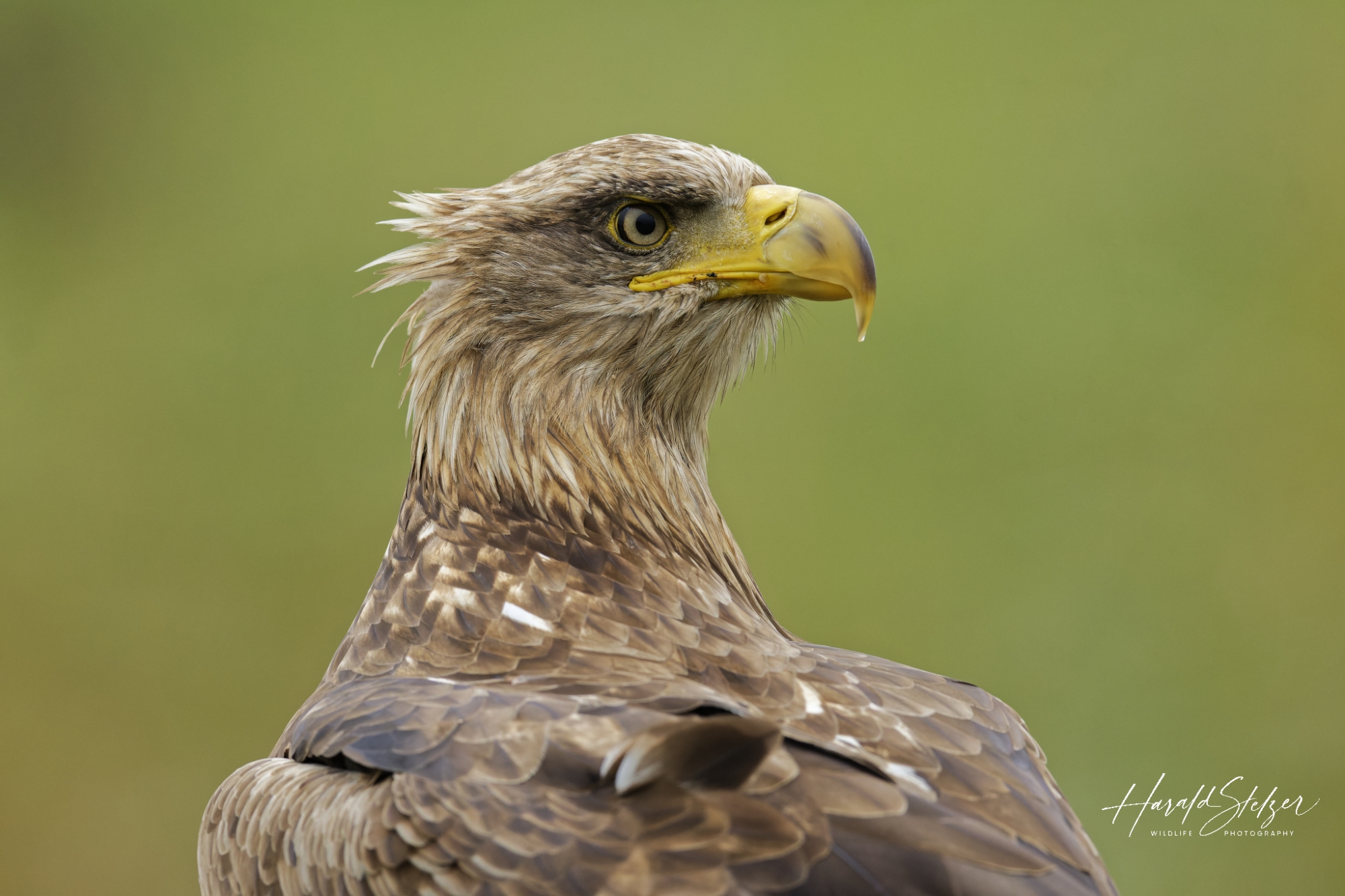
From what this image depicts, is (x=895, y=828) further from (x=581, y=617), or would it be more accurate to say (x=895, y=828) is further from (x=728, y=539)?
(x=728, y=539)

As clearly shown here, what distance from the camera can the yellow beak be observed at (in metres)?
3.03

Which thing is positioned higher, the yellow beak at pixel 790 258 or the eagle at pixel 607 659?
the yellow beak at pixel 790 258

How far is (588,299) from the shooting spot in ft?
10.3

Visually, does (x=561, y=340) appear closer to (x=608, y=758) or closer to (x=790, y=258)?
(x=790, y=258)

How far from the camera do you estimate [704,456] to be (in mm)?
3496

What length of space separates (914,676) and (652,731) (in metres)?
1.01

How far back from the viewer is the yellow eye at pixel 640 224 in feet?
10.3

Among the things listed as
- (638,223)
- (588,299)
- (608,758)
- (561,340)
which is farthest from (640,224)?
(608,758)
